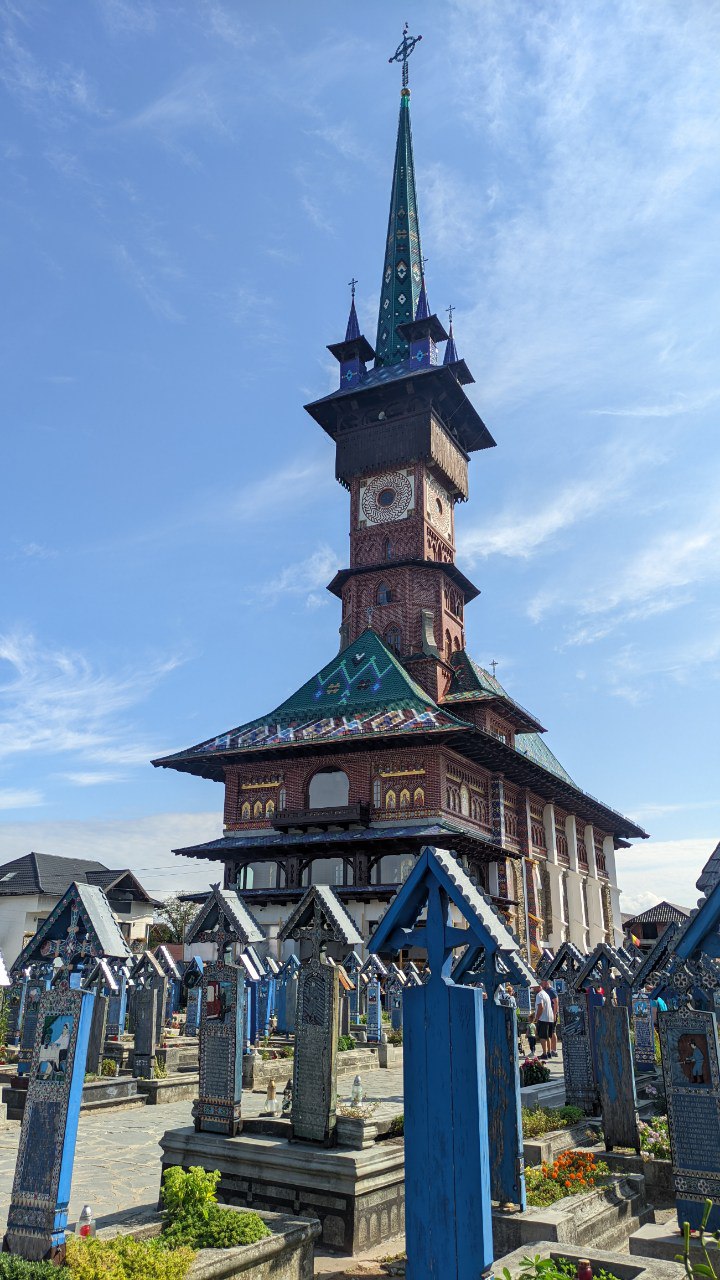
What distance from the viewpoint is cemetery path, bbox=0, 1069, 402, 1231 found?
900 centimetres

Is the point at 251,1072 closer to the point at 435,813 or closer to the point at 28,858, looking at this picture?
the point at 435,813

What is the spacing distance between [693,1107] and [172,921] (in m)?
63.7

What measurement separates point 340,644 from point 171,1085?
32062 millimetres

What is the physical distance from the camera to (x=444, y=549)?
47188mm

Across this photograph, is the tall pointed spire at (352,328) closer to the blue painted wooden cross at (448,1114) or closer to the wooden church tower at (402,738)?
the wooden church tower at (402,738)

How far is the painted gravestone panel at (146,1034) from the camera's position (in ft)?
52.1

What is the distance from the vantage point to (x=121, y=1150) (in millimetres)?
11242

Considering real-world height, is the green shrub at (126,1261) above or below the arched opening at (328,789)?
below

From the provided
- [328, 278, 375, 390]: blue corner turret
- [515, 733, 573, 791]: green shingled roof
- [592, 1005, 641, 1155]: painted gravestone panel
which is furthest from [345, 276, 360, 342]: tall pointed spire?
[592, 1005, 641, 1155]: painted gravestone panel

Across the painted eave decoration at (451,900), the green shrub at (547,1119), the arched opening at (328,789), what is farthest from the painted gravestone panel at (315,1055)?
the arched opening at (328,789)

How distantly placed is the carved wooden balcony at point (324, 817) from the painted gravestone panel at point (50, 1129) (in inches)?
1122

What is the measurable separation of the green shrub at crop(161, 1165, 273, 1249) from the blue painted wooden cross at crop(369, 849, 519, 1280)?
1.40 m

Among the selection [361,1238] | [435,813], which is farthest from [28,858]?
[361,1238]

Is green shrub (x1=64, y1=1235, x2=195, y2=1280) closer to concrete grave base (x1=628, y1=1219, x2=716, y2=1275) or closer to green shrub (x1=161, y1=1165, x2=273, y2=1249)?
green shrub (x1=161, y1=1165, x2=273, y2=1249)
